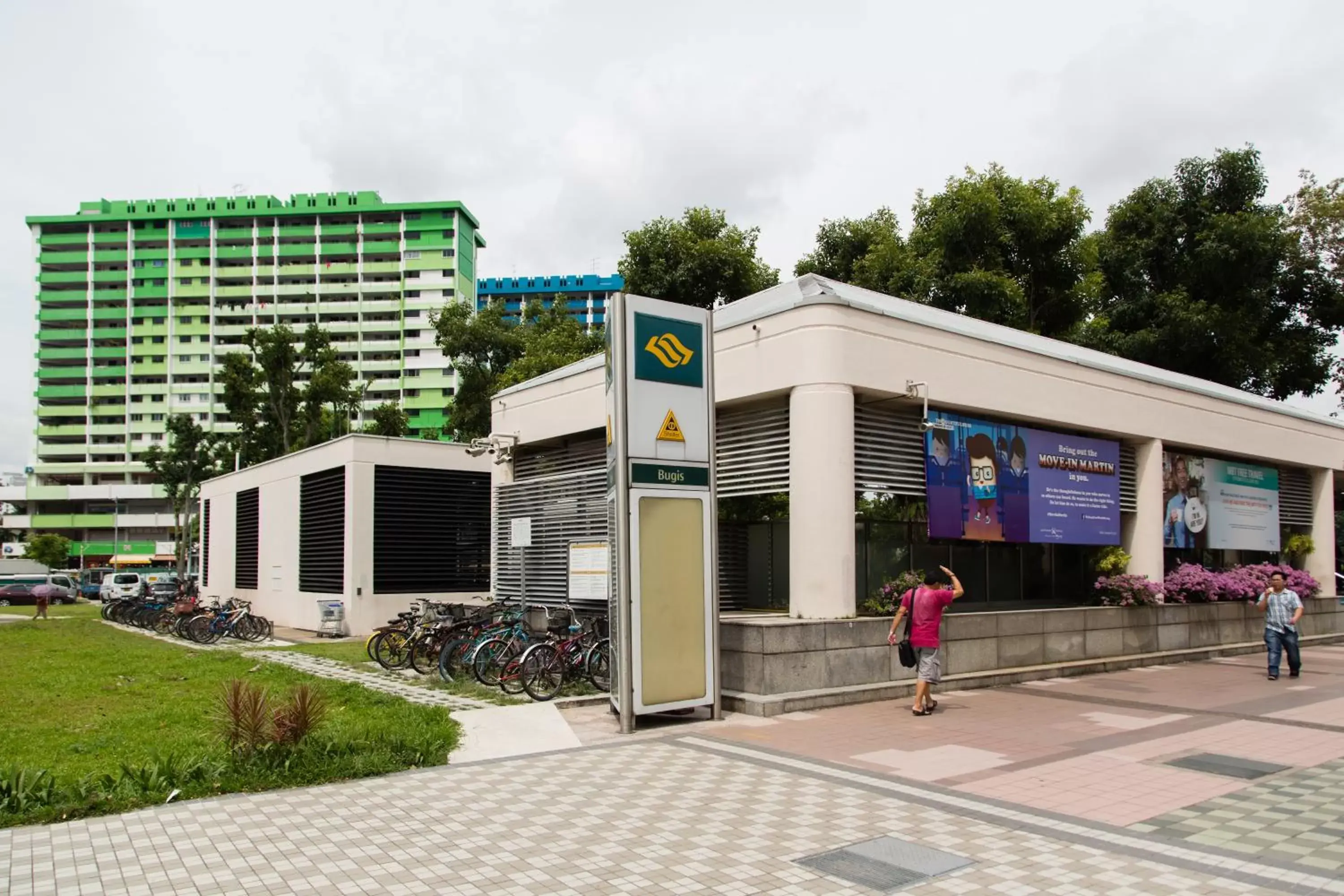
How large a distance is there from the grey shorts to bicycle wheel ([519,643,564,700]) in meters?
4.11

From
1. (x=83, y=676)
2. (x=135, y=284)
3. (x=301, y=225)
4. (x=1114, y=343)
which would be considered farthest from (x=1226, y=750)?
(x=135, y=284)

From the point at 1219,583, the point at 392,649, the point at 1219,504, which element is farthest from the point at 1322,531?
the point at 392,649

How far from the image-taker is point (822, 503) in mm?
11906

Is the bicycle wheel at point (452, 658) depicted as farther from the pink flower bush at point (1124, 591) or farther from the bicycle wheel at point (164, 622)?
the bicycle wheel at point (164, 622)

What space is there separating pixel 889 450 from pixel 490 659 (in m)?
5.70

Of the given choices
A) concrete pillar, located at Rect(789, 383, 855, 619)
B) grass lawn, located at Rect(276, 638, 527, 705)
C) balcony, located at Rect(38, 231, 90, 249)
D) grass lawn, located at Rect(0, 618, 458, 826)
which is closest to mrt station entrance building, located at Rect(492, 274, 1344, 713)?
concrete pillar, located at Rect(789, 383, 855, 619)

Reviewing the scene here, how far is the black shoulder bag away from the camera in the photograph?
10648mm

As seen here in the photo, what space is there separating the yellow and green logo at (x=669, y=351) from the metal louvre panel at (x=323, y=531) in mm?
14463

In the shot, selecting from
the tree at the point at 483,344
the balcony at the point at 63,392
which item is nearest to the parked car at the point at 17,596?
the tree at the point at 483,344

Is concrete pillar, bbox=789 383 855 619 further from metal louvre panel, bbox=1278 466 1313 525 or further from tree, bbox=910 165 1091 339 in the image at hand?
tree, bbox=910 165 1091 339

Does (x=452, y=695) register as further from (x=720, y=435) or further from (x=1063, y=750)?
(x=1063, y=750)

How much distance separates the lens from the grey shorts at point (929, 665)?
10.6 m

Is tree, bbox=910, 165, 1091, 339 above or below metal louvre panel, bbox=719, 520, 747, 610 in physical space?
above

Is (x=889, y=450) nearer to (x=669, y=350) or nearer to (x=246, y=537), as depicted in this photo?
(x=669, y=350)
